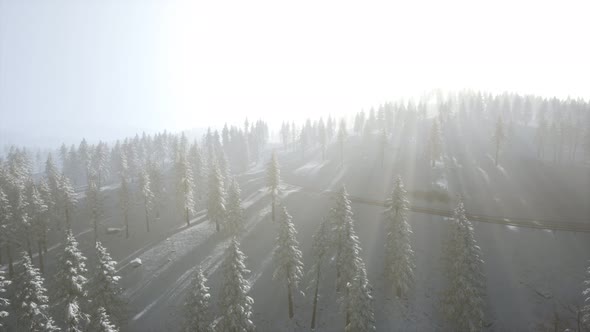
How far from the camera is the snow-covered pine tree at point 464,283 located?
29766 millimetres

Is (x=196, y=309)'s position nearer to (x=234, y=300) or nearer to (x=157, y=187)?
(x=234, y=300)

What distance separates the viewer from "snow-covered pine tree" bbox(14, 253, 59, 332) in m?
19.9

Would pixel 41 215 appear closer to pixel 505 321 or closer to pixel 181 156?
pixel 181 156

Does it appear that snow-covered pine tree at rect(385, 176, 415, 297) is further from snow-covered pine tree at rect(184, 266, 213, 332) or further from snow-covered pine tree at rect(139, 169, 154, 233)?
snow-covered pine tree at rect(139, 169, 154, 233)

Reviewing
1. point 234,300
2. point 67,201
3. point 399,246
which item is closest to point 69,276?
point 234,300

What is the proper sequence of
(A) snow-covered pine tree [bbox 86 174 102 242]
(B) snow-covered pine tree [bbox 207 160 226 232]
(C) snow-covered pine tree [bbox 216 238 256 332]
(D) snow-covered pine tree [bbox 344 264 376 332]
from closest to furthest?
1. (D) snow-covered pine tree [bbox 344 264 376 332]
2. (C) snow-covered pine tree [bbox 216 238 256 332]
3. (A) snow-covered pine tree [bbox 86 174 102 242]
4. (B) snow-covered pine tree [bbox 207 160 226 232]

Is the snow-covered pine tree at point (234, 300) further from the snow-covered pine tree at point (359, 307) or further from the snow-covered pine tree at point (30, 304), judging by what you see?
the snow-covered pine tree at point (30, 304)

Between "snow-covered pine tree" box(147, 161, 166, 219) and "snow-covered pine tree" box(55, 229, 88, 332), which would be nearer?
"snow-covered pine tree" box(55, 229, 88, 332)

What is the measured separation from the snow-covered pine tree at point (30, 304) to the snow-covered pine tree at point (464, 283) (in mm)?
38189

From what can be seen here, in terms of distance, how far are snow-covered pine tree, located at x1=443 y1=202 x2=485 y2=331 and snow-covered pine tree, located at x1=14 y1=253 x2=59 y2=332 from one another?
125 ft

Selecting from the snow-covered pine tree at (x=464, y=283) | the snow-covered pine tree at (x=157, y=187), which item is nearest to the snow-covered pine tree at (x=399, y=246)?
the snow-covered pine tree at (x=464, y=283)

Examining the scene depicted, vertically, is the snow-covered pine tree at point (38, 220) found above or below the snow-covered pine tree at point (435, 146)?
below

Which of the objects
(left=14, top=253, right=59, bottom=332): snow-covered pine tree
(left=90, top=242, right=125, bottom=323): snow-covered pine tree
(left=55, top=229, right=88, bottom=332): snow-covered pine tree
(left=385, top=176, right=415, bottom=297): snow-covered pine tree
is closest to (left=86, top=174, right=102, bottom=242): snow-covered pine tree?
(left=90, top=242, right=125, bottom=323): snow-covered pine tree

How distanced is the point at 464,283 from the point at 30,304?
40.6 m
